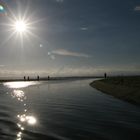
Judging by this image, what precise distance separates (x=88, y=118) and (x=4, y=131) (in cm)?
600

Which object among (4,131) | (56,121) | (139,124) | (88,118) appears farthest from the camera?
(88,118)

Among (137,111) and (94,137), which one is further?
(137,111)

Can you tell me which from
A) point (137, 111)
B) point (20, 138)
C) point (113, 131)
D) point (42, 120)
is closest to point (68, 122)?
point (42, 120)

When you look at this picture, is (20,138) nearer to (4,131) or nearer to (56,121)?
(4,131)

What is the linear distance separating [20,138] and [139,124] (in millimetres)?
7054

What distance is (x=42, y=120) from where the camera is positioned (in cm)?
1587

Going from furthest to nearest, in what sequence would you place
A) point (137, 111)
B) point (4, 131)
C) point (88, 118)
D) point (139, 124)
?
point (137, 111)
point (88, 118)
point (139, 124)
point (4, 131)

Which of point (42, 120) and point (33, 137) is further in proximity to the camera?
point (42, 120)

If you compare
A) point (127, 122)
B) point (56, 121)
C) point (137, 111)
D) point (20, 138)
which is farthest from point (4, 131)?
point (137, 111)

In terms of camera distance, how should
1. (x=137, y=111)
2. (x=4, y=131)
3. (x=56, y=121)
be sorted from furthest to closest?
(x=137, y=111), (x=56, y=121), (x=4, y=131)

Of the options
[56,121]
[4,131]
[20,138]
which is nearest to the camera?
[20,138]

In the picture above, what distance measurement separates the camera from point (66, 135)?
38.9 ft

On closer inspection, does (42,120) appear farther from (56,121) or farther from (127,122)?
(127,122)

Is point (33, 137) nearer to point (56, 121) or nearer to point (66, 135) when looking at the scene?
point (66, 135)
